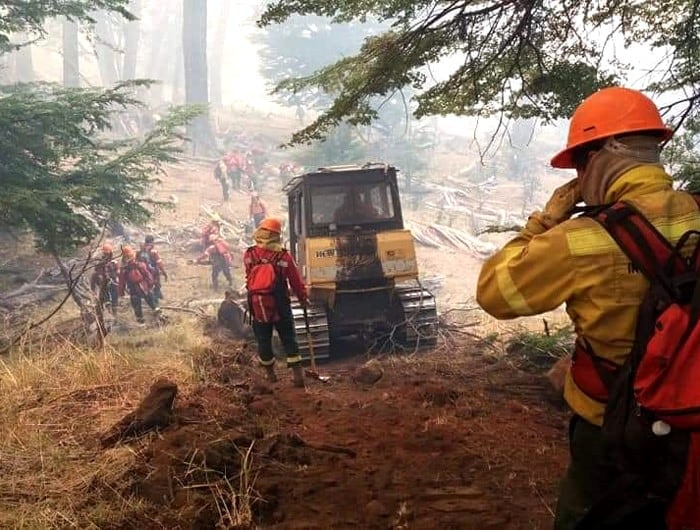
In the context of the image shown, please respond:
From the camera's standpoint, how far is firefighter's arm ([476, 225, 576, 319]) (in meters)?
1.93

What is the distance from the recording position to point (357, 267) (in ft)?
29.9

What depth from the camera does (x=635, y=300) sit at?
6.22 ft

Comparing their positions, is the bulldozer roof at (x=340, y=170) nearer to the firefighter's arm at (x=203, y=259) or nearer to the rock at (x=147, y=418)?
the rock at (x=147, y=418)

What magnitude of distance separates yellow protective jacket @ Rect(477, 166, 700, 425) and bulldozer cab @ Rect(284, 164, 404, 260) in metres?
7.35

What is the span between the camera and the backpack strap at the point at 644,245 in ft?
5.89

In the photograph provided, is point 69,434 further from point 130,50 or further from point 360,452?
point 130,50

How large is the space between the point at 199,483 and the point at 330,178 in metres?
6.55

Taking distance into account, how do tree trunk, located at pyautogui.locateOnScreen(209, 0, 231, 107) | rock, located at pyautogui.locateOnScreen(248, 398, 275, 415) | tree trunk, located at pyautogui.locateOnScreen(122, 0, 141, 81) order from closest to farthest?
rock, located at pyautogui.locateOnScreen(248, 398, 275, 415) < tree trunk, located at pyautogui.locateOnScreen(122, 0, 141, 81) < tree trunk, located at pyautogui.locateOnScreen(209, 0, 231, 107)

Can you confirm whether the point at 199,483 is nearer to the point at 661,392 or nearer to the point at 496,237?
the point at 661,392

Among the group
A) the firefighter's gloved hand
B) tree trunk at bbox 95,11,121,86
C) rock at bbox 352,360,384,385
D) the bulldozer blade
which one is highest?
tree trunk at bbox 95,11,121,86

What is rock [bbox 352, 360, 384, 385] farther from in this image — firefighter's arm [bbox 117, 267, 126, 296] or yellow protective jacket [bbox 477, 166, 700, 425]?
firefighter's arm [bbox 117, 267, 126, 296]

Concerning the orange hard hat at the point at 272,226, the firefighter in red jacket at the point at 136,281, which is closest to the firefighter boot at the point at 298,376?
the orange hard hat at the point at 272,226

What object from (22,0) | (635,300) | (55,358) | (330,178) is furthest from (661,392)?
(22,0)

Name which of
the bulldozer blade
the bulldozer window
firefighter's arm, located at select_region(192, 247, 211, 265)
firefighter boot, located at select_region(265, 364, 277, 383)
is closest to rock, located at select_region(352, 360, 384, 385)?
the bulldozer blade
